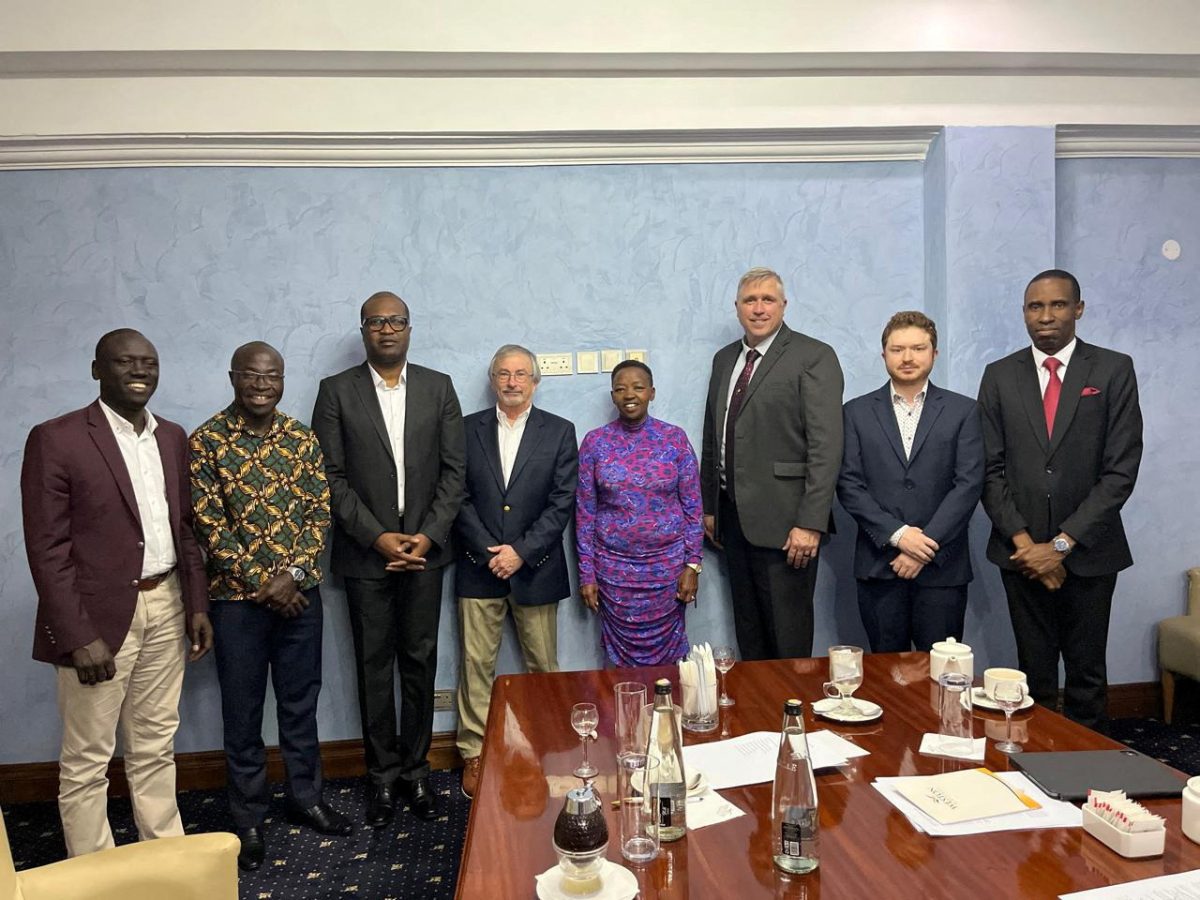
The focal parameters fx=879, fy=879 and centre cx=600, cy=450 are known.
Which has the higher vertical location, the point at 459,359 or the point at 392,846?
the point at 459,359

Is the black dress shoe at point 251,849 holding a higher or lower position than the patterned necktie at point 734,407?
lower

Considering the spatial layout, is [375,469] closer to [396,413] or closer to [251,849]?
[396,413]

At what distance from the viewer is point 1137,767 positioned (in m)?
1.61

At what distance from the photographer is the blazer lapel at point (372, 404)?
3168 millimetres

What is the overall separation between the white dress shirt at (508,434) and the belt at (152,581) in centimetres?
121

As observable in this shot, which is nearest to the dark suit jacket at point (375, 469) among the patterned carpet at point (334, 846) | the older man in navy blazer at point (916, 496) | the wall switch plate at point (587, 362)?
the wall switch plate at point (587, 362)

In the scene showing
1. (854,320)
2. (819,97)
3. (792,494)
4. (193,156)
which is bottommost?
(792,494)

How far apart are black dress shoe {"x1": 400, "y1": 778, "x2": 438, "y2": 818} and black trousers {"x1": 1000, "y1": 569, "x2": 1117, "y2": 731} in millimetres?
2179

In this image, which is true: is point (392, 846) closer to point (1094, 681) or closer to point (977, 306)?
point (1094, 681)

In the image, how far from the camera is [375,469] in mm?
3168

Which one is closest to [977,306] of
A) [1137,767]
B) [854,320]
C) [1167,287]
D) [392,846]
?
[854,320]

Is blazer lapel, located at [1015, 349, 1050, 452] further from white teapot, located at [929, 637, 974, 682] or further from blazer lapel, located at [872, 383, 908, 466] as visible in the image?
white teapot, located at [929, 637, 974, 682]

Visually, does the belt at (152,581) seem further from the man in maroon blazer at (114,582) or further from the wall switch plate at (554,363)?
the wall switch plate at (554,363)

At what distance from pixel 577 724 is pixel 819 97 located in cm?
286
